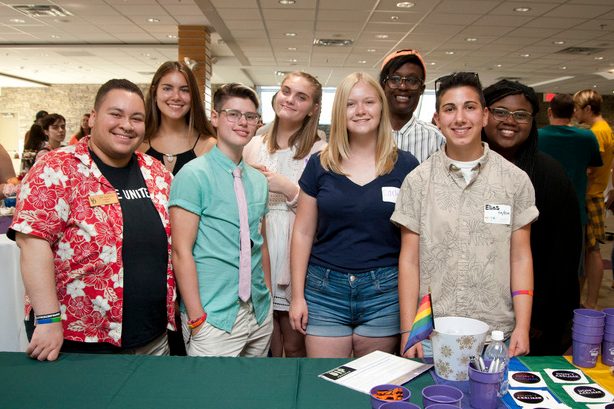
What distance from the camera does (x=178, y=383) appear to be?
1.43 metres

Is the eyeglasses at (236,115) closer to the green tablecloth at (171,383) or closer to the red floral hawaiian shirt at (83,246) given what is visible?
the red floral hawaiian shirt at (83,246)

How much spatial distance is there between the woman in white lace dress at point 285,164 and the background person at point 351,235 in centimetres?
33

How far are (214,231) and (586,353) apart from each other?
131 centimetres

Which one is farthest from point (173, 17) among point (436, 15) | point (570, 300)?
point (570, 300)

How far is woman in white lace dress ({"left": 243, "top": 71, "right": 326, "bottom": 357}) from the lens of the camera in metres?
2.48

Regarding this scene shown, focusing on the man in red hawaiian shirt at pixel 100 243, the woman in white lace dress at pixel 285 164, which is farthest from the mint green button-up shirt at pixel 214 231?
the woman in white lace dress at pixel 285 164

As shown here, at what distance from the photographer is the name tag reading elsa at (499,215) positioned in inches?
69.3

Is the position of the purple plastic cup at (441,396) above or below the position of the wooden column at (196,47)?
below

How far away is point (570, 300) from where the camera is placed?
6.51 ft

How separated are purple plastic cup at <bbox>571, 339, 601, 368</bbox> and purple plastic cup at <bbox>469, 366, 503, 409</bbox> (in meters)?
0.43

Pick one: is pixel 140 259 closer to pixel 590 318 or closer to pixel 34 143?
pixel 590 318

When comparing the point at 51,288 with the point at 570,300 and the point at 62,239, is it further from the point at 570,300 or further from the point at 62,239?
the point at 570,300

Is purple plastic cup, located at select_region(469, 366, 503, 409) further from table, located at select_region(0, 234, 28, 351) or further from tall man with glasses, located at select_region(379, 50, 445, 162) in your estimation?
table, located at select_region(0, 234, 28, 351)

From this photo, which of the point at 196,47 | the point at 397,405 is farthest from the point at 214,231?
the point at 196,47
